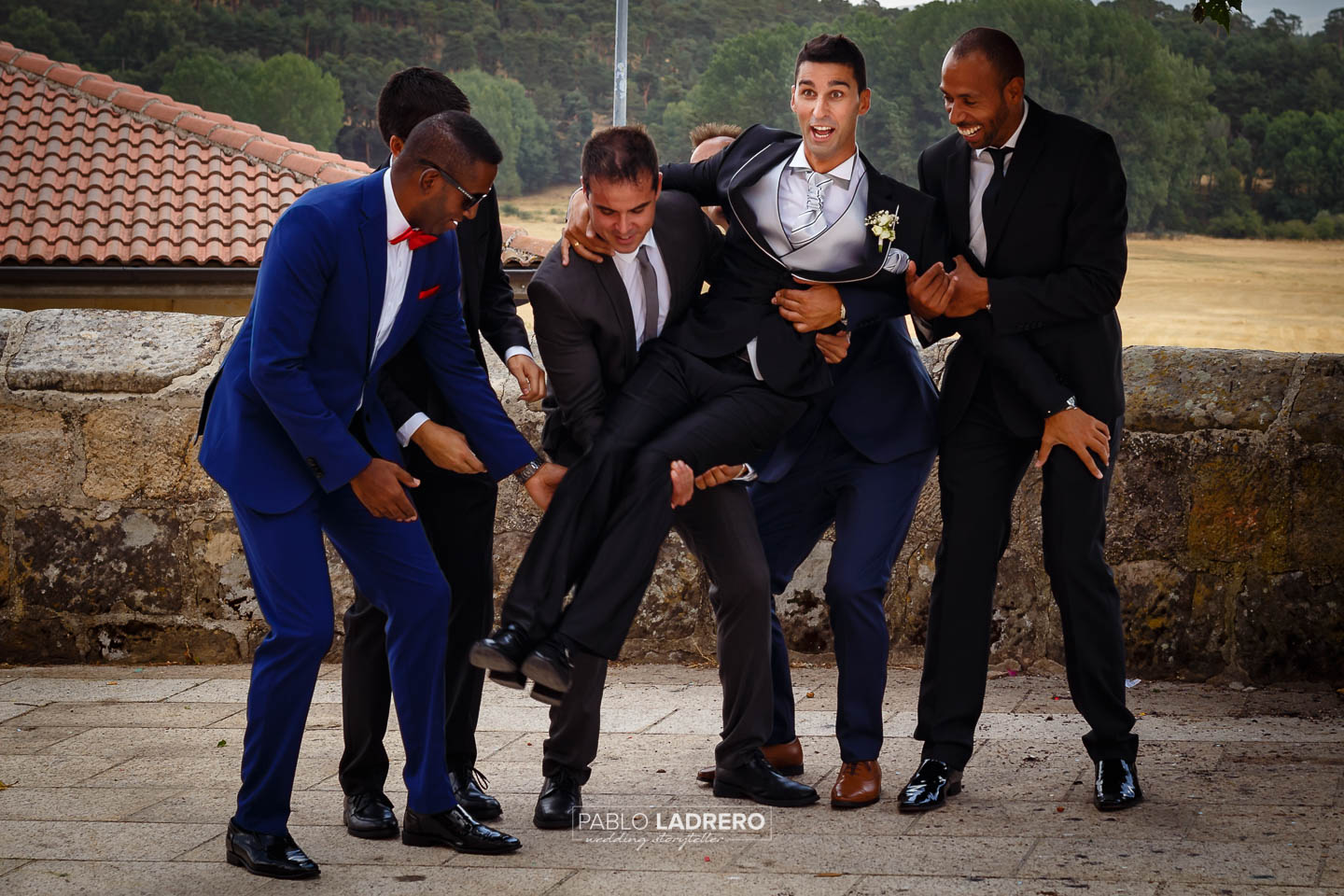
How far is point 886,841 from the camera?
10.0 ft

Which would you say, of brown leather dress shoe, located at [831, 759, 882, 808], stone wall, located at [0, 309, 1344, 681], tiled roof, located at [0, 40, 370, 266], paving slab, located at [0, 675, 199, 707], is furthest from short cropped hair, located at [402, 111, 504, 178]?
tiled roof, located at [0, 40, 370, 266]

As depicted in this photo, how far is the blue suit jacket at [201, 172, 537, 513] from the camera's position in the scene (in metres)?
Answer: 2.95

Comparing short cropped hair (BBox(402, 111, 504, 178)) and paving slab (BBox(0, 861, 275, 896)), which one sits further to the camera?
short cropped hair (BBox(402, 111, 504, 178))

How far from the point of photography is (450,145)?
299 cm

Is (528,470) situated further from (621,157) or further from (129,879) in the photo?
(129,879)

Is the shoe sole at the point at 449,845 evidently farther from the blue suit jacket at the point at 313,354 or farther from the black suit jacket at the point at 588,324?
the black suit jacket at the point at 588,324

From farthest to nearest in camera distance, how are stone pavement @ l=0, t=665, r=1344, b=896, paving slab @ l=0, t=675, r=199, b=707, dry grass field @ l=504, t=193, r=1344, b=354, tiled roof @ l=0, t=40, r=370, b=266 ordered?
1. dry grass field @ l=504, t=193, r=1344, b=354
2. tiled roof @ l=0, t=40, r=370, b=266
3. paving slab @ l=0, t=675, r=199, b=707
4. stone pavement @ l=0, t=665, r=1344, b=896

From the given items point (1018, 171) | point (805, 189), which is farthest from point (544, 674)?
point (1018, 171)

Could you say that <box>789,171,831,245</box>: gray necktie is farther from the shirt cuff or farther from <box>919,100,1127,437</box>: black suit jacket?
the shirt cuff

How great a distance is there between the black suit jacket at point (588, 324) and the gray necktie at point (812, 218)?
252 millimetres

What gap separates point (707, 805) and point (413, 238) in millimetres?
1551

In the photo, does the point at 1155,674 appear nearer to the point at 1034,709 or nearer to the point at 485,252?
the point at 1034,709

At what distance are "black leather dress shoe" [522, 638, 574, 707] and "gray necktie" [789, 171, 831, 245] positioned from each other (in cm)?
122

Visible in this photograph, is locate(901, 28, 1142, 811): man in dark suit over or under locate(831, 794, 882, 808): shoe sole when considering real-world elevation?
over
